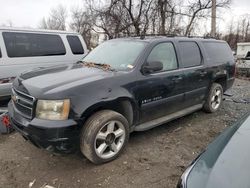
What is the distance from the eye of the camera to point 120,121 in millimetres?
→ 3697

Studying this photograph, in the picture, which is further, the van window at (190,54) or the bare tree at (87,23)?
the bare tree at (87,23)

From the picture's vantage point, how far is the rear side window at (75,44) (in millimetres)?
7215

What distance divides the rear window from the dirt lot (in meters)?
1.73

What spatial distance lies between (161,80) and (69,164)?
196cm

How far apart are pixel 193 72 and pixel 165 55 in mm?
795

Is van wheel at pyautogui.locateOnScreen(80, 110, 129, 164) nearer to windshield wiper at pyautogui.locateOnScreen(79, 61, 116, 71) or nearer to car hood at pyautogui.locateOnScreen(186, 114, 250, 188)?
windshield wiper at pyautogui.locateOnScreen(79, 61, 116, 71)

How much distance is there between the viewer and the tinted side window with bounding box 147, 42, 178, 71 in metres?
4.34

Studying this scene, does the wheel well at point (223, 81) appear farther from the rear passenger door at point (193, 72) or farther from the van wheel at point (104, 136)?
the van wheel at point (104, 136)

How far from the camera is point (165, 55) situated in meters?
4.57

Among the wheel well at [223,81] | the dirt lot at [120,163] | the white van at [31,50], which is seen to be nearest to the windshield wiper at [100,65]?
the dirt lot at [120,163]

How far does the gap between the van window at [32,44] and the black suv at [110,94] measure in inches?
88.2

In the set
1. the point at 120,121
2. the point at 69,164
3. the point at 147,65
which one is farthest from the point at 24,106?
the point at 147,65

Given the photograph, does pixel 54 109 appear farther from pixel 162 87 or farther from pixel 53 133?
pixel 162 87

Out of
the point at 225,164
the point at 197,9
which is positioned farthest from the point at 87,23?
the point at 225,164
